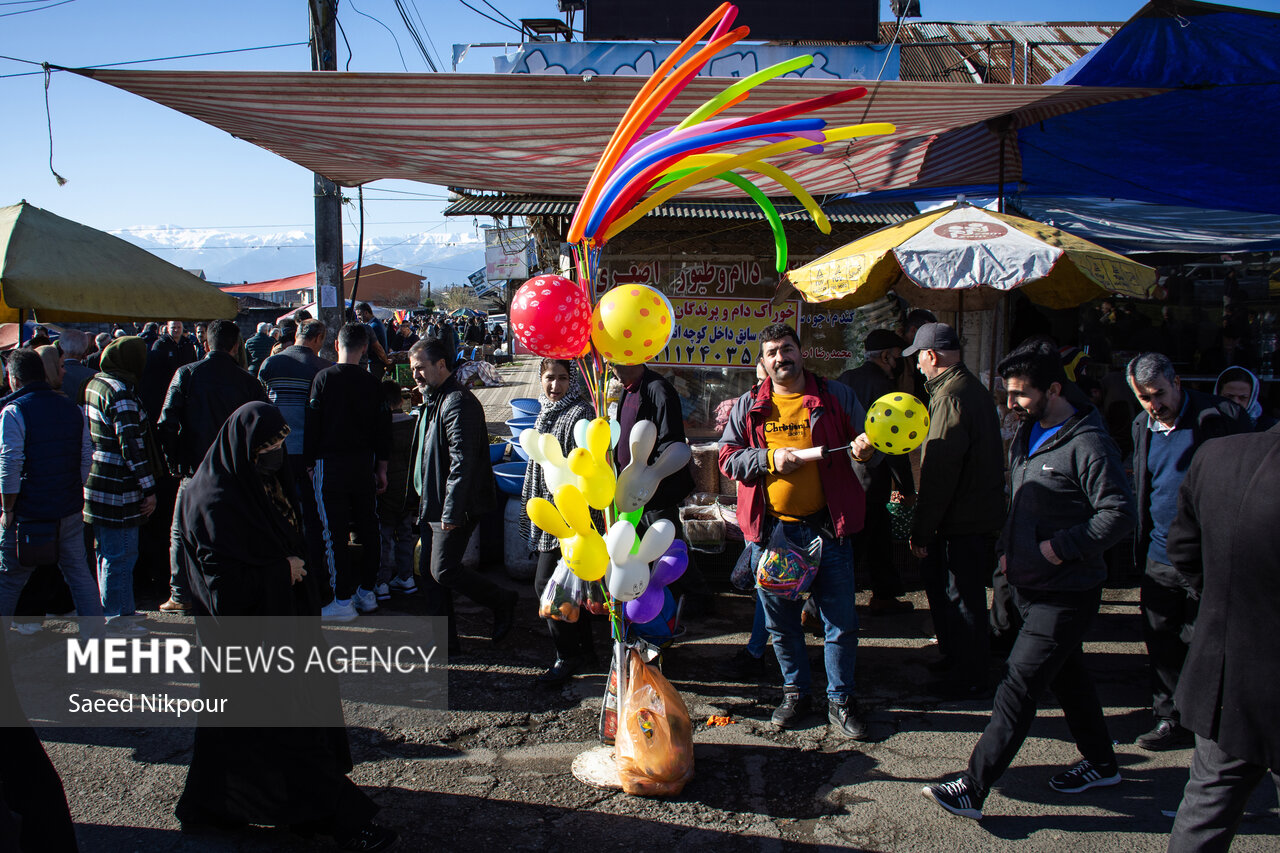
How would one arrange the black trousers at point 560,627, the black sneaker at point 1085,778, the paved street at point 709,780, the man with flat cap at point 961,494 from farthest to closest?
the black trousers at point 560,627 < the man with flat cap at point 961,494 < the black sneaker at point 1085,778 < the paved street at point 709,780

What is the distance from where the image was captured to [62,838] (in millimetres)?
2711

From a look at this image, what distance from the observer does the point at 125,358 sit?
5.75 m

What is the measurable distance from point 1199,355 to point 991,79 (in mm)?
4644

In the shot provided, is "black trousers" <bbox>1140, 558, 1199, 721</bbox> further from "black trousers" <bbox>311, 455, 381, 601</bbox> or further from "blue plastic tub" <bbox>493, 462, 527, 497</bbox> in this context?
"black trousers" <bbox>311, 455, 381, 601</bbox>

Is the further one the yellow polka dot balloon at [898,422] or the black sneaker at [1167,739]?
the black sneaker at [1167,739]

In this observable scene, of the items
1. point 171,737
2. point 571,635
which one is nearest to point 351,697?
point 171,737

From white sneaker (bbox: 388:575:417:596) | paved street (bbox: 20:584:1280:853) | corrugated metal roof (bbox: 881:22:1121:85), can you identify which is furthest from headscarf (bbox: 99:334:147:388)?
corrugated metal roof (bbox: 881:22:1121:85)

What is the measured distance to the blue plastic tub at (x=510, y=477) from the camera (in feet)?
21.1

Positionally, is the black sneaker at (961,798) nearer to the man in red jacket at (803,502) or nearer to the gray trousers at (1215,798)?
the man in red jacket at (803,502)

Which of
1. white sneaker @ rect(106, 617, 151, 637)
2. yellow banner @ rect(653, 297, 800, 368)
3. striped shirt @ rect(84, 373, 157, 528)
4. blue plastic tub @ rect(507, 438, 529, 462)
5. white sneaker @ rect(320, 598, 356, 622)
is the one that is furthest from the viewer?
yellow banner @ rect(653, 297, 800, 368)

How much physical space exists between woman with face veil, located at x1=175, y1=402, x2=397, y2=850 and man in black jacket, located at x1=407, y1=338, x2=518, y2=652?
147cm

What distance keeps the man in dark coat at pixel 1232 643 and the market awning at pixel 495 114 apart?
2.65 m

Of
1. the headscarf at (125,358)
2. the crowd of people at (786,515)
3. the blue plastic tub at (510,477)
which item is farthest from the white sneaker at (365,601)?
the headscarf at (125,358)

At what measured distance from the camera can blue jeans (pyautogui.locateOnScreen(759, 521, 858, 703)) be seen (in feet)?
12.7
